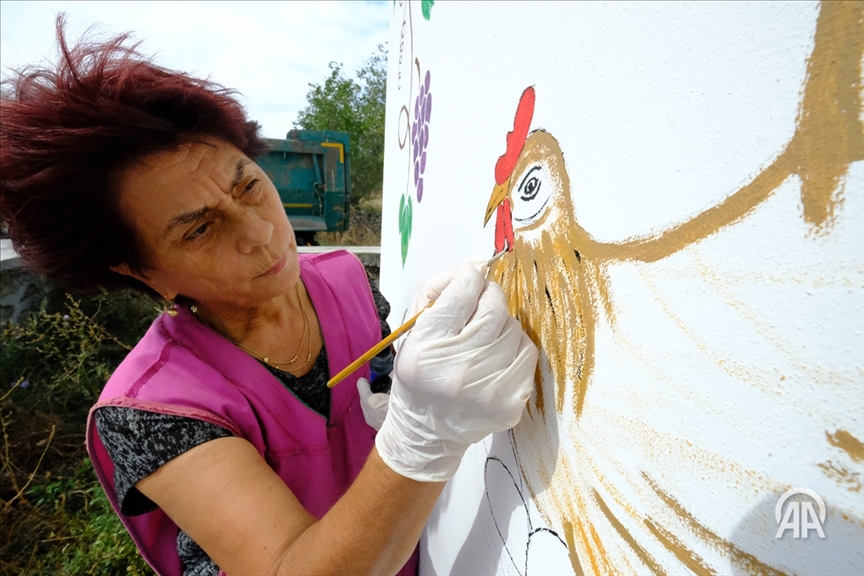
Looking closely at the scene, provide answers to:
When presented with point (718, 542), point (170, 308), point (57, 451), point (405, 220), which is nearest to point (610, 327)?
point (718, 542)

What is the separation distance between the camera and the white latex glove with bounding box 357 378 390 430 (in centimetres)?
110

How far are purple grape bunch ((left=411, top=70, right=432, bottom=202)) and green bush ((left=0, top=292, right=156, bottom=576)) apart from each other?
1929 mm

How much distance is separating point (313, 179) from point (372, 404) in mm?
4566

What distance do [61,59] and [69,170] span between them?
0.22 m

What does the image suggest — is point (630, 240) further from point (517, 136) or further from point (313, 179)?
point (313, 179)

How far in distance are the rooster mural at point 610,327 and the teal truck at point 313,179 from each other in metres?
4.68

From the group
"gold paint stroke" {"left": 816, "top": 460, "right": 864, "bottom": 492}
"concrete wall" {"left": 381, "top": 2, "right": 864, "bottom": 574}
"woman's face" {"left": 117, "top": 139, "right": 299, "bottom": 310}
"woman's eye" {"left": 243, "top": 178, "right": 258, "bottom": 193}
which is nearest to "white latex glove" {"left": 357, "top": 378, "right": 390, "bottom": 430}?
"woman's face" {"left": 117, "top": 139, "right": 299, "bottom": 310}

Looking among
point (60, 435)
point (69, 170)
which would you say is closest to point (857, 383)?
point (69, 170)

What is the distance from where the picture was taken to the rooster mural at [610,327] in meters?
0.26

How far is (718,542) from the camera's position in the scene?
1.12 ft

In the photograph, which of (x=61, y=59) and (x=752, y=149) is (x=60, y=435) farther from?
(x=752, y=149)

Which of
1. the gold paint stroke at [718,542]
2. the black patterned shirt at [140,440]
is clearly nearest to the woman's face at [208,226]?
the black patterned shirt at [140,440]

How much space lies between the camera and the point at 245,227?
890 mm

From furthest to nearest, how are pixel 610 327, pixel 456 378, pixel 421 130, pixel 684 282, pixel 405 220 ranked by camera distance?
pixel 405 220 → pixel 421 130 → pixel 456 378 → pixel 610 327 → pixel 684 282
